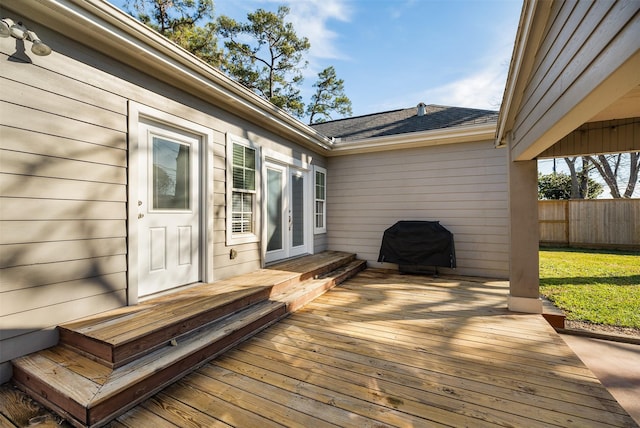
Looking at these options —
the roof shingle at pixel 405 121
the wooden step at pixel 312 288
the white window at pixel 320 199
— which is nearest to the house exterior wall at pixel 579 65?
the roof shingle at pixel 405 121

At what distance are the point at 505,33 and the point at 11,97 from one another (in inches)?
237

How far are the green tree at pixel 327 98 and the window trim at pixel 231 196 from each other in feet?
31.5

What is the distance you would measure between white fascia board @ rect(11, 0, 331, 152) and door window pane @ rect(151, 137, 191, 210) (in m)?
0.73

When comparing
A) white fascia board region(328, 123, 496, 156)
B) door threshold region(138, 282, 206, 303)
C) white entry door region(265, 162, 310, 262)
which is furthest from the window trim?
white fascia board region(328, 123, 496, 156)

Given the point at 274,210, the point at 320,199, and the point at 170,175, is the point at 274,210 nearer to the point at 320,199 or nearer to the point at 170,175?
the point at 320,199

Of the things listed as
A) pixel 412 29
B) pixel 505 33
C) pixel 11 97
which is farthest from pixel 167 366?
pixel 412 29

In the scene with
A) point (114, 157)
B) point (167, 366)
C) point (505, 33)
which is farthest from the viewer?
point (505, 33)

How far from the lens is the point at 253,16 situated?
10.6 metres

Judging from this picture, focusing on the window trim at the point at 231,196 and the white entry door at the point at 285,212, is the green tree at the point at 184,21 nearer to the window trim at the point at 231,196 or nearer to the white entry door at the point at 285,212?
the white entry door at the point at 285,212

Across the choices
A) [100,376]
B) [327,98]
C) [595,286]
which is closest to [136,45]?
[100,376]

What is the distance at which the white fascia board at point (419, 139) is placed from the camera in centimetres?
457

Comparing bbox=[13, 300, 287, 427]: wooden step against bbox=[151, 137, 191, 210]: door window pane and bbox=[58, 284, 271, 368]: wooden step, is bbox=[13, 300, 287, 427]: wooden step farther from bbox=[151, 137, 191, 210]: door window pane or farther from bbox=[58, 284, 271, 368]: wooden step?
bbox=[151, 137, 191, 210]: door window pane

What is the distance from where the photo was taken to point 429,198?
5.16m

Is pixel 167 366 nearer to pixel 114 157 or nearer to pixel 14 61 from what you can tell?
pixel 114 157
